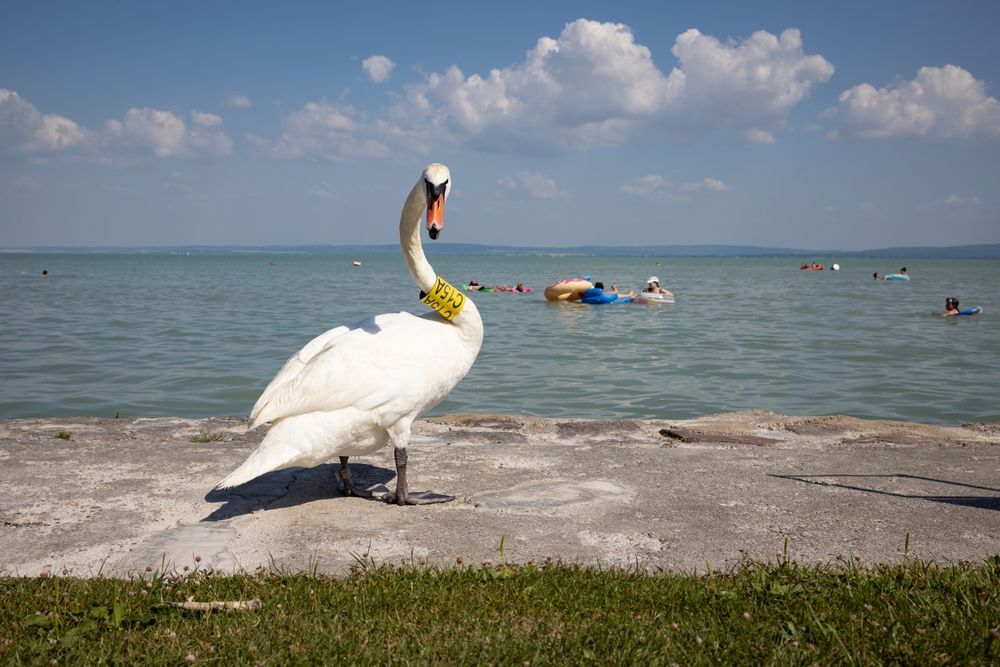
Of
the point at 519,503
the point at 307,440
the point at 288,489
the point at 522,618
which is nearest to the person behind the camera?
the point at 522,618

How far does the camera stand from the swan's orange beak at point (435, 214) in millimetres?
5508

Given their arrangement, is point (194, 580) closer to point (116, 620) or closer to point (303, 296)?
point (116, 620)

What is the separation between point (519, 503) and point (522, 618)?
2.03 m

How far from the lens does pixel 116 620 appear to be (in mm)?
3650

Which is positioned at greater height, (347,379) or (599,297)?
(347,379)

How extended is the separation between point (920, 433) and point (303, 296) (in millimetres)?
34365

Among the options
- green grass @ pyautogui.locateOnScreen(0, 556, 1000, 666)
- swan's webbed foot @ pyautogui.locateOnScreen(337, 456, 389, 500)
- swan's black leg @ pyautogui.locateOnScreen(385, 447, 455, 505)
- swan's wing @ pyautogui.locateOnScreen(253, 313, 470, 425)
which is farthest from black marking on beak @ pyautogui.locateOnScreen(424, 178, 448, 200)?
green grass @ pyautogui.locateOnScreen(0, 556, 1000, 666)

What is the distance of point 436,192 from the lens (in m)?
5.58

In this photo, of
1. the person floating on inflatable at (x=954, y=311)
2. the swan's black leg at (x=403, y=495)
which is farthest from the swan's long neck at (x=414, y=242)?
the person floating on inflatable at (x=954, y=311)

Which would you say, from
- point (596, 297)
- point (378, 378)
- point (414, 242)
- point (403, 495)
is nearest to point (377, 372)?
point (378, 378)

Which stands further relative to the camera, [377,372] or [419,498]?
[419,498]

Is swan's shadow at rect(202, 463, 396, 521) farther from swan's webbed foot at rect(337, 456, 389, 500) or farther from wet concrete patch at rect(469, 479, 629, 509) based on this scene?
wet concrete patch at rect(469, 479, 629, 509)

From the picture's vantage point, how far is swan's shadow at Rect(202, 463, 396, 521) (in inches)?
232

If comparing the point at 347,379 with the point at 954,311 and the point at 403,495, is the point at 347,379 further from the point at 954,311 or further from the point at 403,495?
the point at 954,311
